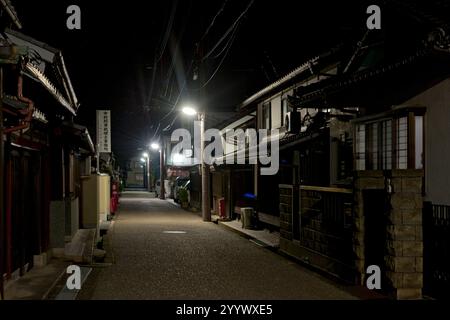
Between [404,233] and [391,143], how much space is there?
12.0ft

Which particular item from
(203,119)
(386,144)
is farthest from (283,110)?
(386,144)

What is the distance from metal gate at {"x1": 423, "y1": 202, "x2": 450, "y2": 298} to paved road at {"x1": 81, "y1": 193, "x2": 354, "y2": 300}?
1.51m

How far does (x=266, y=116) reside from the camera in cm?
2769

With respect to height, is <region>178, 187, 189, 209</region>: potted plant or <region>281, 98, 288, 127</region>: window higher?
<region>281, 98, 288, 127</region>: window

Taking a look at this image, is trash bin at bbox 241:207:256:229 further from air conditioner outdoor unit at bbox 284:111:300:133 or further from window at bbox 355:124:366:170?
window at bbox 355:124:366:170

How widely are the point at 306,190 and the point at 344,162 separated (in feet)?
10.6

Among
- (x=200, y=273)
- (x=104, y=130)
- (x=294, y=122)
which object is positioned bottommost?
(x=200, y=273)

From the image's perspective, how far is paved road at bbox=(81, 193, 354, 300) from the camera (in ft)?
34.9

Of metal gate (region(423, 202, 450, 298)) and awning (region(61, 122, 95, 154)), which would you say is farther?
awning (region(61, 122, 95, 154))

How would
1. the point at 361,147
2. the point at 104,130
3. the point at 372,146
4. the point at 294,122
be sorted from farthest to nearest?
the point at 104,130 < the point at 294,122 < the point at 361,147 < the point at 372,146

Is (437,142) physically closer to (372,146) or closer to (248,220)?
(372,146)

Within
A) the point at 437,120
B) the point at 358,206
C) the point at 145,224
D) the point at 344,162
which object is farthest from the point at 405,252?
the point at 145,224

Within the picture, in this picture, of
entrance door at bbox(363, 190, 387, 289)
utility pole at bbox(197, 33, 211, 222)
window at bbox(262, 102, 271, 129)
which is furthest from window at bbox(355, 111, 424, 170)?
utility pole at bbox(197, 33, 211, 222)

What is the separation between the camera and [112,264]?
14398 millimetres
